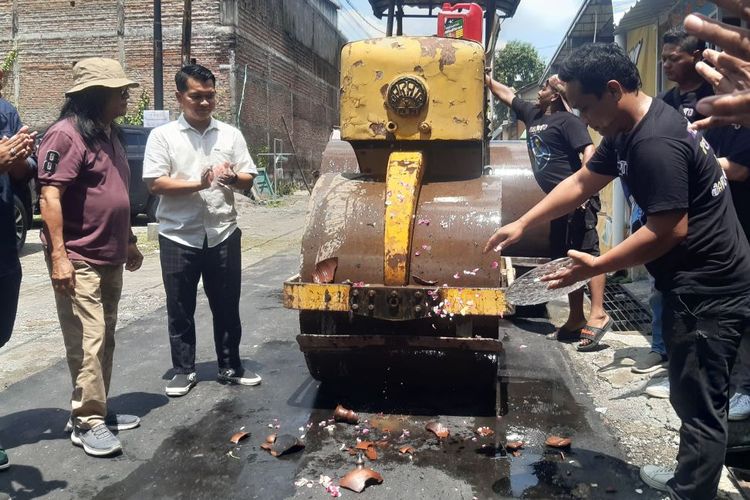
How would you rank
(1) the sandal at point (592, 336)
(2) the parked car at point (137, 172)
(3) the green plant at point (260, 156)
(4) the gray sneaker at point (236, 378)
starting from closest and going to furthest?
(4) the gray sneaker at point (236, 378)
(1) the sandal at point (592, 336)
(2) the parked car at point (137, 172)
(3) the green plant at point (260, 156)

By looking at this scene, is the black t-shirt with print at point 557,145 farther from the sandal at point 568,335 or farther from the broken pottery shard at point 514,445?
the broken pottery shard at point 514,445

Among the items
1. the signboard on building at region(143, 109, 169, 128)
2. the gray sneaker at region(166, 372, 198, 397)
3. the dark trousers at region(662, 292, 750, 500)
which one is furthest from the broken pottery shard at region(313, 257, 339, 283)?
the signboard on building at region(143, 109, 169, 128)

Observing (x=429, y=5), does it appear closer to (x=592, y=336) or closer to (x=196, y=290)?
(x=592, y=336)

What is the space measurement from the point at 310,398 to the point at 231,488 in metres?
1.25

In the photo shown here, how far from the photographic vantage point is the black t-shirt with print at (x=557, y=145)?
571 cm

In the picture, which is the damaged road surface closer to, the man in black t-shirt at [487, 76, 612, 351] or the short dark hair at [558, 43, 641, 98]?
the man in black t-shirt at [487, 76, 612, 351]

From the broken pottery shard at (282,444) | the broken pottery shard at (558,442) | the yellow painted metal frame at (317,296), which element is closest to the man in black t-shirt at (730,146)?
the broken pottery shard at (558,442)

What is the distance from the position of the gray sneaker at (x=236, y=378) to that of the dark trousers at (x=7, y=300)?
153 centimetres

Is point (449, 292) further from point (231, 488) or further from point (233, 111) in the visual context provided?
point (233, 111)

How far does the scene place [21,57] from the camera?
68.2 feet

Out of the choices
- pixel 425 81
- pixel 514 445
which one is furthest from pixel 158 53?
pixel 514 445

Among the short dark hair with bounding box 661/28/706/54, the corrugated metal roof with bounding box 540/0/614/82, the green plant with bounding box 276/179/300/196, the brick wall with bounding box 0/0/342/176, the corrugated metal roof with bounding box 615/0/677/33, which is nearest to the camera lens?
the short dark hair with bounding box 661/28/706/54

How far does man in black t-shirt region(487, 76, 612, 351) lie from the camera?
225 inches

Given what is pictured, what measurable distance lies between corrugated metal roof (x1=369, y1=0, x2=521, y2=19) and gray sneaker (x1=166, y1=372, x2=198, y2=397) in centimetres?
522
